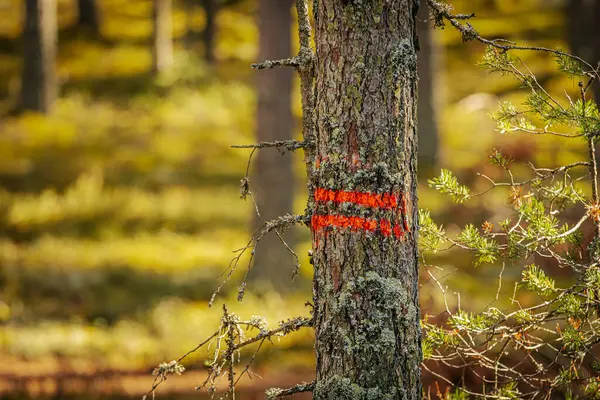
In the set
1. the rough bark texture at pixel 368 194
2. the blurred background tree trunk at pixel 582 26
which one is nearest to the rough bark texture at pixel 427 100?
the blurred background tree trunk at pixel 582 26

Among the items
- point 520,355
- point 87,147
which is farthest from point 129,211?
point 520,355

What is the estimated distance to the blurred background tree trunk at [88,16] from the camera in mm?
26109

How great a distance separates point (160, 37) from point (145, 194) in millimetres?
8431

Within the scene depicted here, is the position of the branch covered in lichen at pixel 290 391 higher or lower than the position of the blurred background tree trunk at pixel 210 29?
lower

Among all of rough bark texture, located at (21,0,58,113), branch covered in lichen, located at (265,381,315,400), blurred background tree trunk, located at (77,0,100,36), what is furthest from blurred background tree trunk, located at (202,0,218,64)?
branch covered in lichen, located at (265,381,315,400)

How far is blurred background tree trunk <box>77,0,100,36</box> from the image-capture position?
26.1m

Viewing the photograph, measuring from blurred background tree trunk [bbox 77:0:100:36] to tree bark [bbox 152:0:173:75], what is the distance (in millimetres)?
4931

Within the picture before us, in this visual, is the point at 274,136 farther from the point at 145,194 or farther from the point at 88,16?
the point at 88,16

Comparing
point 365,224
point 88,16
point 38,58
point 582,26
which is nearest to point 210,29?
point 88,16

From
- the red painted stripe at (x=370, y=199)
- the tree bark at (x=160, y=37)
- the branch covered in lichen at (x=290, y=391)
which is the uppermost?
the tree bark at (x=160, y=37)

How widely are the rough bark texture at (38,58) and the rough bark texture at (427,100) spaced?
9.76m

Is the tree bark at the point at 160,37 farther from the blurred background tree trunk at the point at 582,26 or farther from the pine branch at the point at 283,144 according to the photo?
the pine branch at the point at 283,144

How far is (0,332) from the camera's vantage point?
9.50 m

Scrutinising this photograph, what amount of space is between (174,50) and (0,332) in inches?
716
